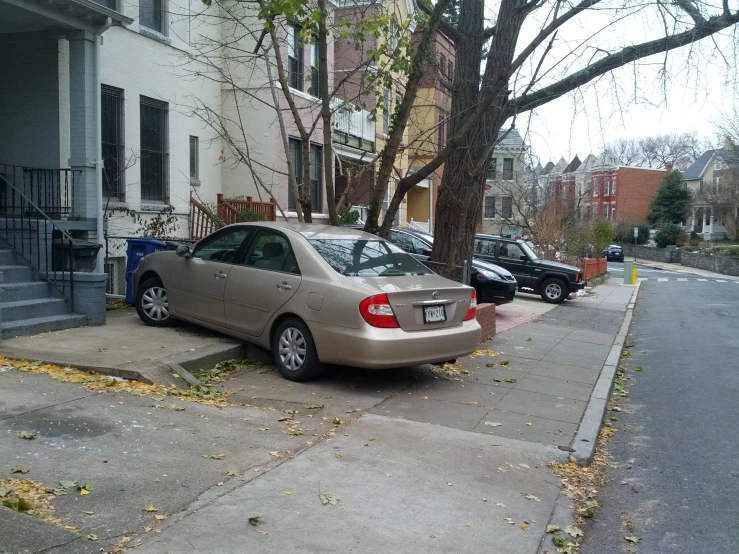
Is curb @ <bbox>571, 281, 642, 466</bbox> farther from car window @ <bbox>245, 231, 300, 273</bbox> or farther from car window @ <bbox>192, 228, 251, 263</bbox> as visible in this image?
car window @ <bbox>192, 228, 251, 263</bbox>

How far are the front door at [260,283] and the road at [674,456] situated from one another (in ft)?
12.0

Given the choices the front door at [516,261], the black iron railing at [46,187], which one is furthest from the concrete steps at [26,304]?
the front door at [516,261]

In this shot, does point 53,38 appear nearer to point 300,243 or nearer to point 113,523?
point 300,243

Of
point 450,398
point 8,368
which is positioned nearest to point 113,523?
point 8,368

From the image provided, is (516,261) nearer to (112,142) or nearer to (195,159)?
(195,159)

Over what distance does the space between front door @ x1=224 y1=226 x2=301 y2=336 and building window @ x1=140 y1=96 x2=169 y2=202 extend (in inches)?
255

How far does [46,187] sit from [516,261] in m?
13.5

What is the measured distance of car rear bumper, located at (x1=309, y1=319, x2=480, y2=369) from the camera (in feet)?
23.0

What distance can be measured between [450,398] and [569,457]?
5.81ft

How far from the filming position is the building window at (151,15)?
1364 centimetres

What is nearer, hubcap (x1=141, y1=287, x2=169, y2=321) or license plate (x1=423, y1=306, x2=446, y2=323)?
license plate (x1=423, y1=306, x2=446, y2=323)

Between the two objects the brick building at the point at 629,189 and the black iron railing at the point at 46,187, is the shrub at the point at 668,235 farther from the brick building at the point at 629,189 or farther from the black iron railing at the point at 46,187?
the black iron railing at the point at 46,187

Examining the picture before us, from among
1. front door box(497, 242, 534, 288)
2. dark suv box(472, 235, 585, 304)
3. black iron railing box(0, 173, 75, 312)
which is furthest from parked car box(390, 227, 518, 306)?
black iron railing box(0, 173, 75, 312)

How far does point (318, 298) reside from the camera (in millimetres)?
7340
